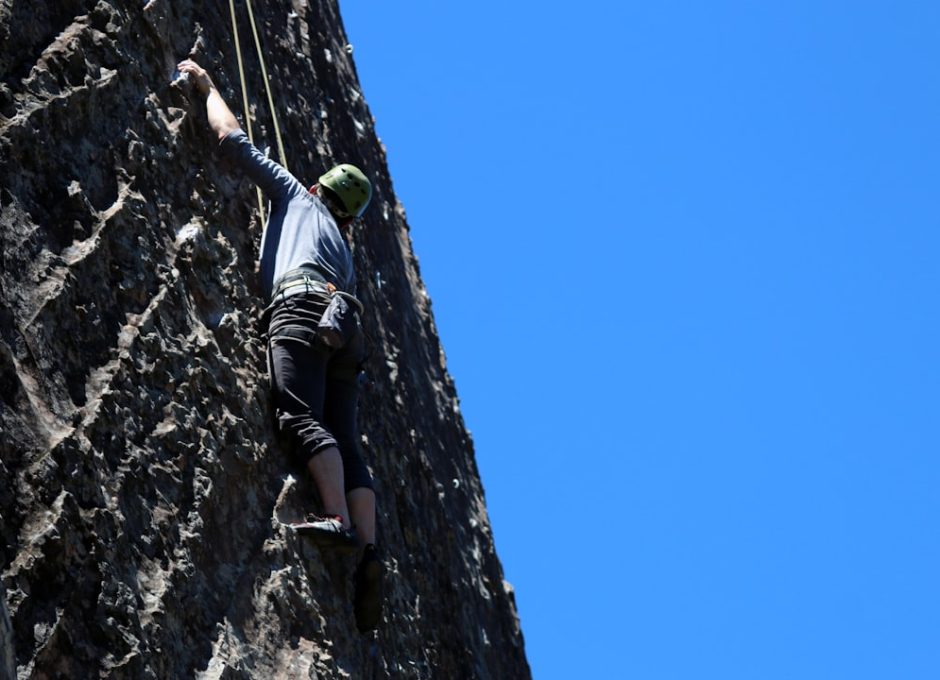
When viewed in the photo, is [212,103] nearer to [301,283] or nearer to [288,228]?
[288,228]

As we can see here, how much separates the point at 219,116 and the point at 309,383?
136cm

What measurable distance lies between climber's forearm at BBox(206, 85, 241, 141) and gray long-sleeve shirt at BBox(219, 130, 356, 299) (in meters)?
0.05

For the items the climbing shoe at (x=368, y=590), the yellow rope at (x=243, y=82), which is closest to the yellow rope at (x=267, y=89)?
the yellow rope at (x=243, y=82)

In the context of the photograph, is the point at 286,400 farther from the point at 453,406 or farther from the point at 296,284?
the point at 453,406

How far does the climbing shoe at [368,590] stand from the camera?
24.3ft

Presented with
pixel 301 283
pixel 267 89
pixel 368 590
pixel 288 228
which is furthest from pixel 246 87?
pixel 368 590

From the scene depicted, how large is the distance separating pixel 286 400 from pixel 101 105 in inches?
57.9

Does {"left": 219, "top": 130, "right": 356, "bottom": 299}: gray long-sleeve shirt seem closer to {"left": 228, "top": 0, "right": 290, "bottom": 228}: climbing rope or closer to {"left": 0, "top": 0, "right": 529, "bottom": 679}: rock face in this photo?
{"left": 0, "top": 0, "right": 529, "bottom": 679}: rock face

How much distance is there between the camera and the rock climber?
7.28 metres

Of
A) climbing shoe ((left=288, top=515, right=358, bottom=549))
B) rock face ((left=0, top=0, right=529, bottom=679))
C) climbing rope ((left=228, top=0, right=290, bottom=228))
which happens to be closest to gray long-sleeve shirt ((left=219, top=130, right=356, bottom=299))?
rock face ((left=0, top=0, right=529, bottom=679))

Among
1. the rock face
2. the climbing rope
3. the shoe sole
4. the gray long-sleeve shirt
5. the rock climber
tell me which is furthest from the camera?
the climbing rope

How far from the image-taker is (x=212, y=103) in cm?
782

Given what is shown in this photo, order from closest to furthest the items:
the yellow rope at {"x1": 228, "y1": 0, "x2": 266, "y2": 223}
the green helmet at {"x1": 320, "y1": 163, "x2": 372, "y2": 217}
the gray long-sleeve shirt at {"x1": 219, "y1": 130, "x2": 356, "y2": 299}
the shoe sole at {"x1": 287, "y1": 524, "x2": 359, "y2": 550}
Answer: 1. the shoe sole at {"x1": 287, "y1": 524, "x2": 359, "y2": 550}
2. the gray long-sleeve shirt at {"x1": 219, "y1": 130, "x2": 356, "y2": 299}
3. the green helmet at {"x1": 320, "y1": 163, "x2": 372, "y2": 217}
4. the yellow rope at {"x1": 228, "y1": 0, "x2": 266, "y2": 223}

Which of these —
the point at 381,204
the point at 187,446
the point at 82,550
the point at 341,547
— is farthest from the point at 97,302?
the point at 381,204
